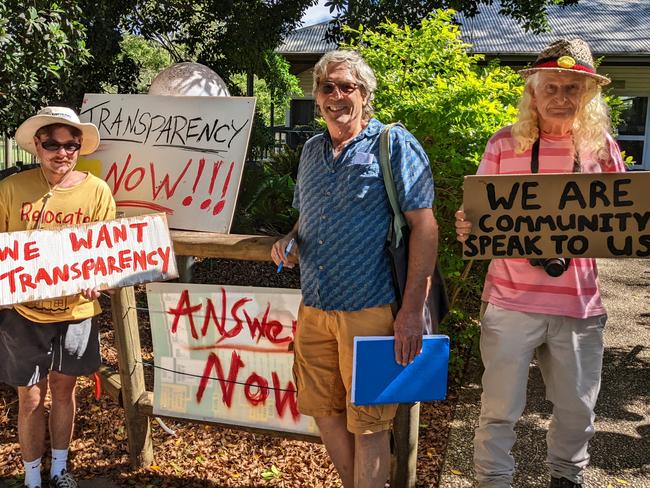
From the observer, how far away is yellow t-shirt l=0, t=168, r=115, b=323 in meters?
2.55

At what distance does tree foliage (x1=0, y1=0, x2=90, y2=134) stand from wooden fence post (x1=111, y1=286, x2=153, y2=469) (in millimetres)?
1556

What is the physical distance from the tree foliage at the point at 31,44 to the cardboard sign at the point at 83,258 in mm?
1470

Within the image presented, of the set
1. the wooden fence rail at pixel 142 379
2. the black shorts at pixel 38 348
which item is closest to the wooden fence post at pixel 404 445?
the wooden fence rail at pixel 142 379

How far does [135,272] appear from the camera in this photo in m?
2.60

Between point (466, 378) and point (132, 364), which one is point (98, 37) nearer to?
point (132, 364)

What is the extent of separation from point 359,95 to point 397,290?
2.24 ft

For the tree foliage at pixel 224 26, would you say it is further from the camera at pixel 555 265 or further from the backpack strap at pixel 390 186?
the camera at pixel 555 265

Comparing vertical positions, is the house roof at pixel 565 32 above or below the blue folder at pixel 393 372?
above

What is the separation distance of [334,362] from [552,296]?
2.63 feet

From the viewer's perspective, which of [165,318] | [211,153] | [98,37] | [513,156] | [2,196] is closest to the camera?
[513,156]

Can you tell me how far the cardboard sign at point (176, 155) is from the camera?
109 inches

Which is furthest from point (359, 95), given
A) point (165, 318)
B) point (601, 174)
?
point (165, 318)

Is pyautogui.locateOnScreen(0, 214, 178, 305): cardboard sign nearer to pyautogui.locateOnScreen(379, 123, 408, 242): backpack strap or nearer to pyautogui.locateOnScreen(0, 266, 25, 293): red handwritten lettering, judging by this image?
pyautogui.locateOnScreen(0, 266, 25, 293): red handwritten lettering

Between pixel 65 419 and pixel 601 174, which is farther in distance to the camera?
pixel 65 419
